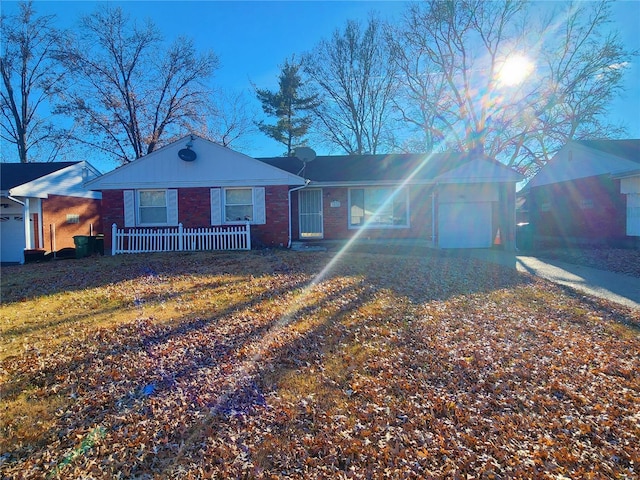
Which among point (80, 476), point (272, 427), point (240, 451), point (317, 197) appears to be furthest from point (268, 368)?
point (317, 197)

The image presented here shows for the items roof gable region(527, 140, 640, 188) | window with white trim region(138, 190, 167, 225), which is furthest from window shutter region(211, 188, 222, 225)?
roof gable region(527, 140, 640, 188)

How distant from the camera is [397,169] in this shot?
15305 mm

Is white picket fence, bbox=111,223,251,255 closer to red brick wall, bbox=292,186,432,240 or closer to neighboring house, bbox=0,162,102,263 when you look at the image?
red brick wall, bbox=292,186,432,240

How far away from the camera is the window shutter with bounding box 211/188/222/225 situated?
12.8 m

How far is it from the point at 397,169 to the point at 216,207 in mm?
7802

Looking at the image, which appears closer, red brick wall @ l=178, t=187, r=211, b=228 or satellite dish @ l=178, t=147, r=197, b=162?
satellite dish @ l=178, t=147, r=197, b=162

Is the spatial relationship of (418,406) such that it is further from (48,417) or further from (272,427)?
(48,417)

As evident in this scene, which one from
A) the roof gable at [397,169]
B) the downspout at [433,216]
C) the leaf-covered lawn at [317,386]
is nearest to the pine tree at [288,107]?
the roof gable at [397,169]

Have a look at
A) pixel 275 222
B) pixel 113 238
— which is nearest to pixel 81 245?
pixel 113 238

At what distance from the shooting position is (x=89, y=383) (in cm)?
334

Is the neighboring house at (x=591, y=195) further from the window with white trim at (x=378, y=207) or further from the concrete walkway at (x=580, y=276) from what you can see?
the window with white trim at (x=378, y=207)

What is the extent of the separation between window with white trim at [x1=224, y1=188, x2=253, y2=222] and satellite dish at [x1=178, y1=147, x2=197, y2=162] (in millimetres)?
1650

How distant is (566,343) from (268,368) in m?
3.74

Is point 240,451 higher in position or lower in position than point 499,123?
lower
